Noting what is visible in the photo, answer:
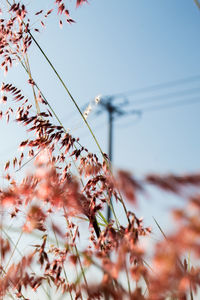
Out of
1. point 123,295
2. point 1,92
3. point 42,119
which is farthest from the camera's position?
point 1,92

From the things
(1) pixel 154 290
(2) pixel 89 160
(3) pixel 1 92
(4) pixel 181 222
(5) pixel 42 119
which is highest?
(3) pixel 1 92

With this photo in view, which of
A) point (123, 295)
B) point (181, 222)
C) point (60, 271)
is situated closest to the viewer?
point (181, 222)

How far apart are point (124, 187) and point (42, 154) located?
44.7 inches

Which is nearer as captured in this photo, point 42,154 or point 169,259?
point 169,259

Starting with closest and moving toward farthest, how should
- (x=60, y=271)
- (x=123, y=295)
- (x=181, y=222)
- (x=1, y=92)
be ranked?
(x=181, y=222), (x=123, y=295), (x=60, y=271), (x=1, y=92)

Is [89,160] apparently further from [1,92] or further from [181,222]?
[181,222]

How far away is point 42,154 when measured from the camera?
1770 millimetres

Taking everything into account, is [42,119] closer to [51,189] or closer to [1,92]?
[1,92]

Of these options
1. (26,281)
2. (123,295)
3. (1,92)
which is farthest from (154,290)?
(1,92)

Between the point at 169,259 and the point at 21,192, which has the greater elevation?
the point at 21,192

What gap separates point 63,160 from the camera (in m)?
1.88

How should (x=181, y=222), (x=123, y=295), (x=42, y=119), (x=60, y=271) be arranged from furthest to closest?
(x=42, y=119) < (x=60, y=271) < (x=123, y=295) < (x=181, y=222)

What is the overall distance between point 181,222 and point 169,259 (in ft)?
0.23

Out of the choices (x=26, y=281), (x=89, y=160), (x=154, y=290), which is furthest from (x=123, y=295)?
→ (x=89, y=160)
